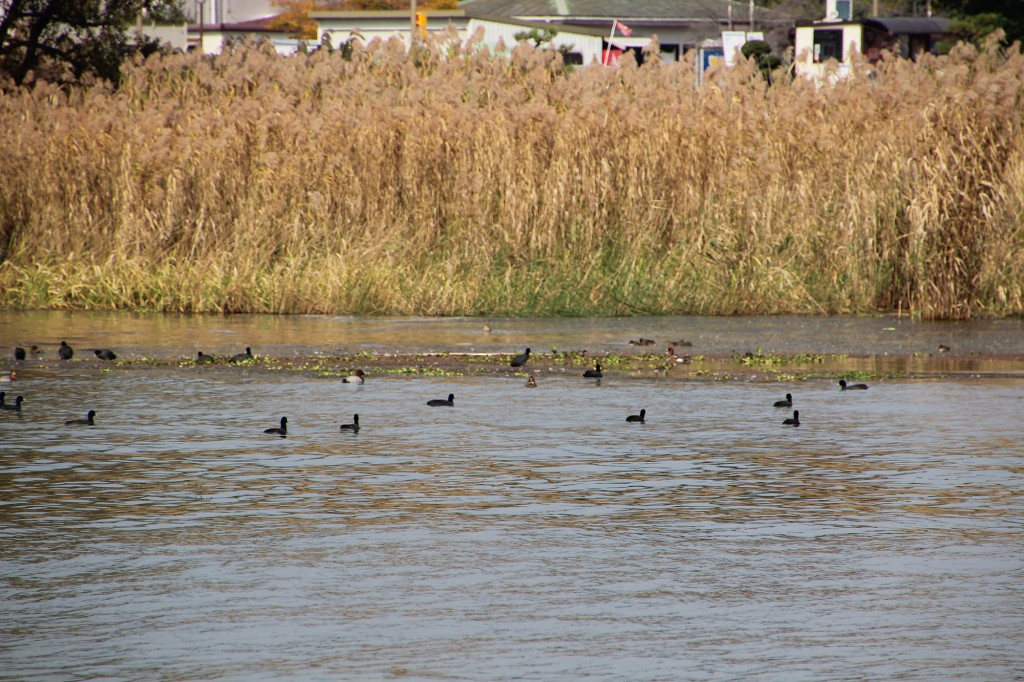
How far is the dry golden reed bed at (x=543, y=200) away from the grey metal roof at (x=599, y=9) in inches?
1873

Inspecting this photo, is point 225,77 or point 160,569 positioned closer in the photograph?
point 160,569

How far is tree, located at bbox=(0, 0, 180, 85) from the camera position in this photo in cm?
1992

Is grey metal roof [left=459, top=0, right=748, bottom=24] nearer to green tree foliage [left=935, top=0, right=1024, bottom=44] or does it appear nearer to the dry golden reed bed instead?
green tree foliage [left=935, top=0, right=1024, bottom=44]

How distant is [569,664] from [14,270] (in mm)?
12411

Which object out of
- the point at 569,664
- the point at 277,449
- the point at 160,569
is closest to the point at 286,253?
the point at 277,449

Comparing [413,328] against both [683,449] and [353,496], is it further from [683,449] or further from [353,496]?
[353,496]

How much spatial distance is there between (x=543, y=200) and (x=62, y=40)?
7.91m

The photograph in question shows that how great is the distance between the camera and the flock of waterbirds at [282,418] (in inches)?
352

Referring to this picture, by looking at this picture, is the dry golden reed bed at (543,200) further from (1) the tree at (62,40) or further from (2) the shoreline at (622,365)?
(2) the shoreline at (622,365)

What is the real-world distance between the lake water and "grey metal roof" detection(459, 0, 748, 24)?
180ft

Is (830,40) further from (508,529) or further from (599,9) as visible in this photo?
(508,529)

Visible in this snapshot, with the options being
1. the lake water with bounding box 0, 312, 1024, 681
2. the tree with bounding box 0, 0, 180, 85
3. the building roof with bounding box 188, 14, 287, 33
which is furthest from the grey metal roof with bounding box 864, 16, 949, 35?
the lake water with bounding box 0, 312, 1024, 681

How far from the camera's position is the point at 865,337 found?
1309 cm

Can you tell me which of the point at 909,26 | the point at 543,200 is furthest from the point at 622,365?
the point at 909,26
